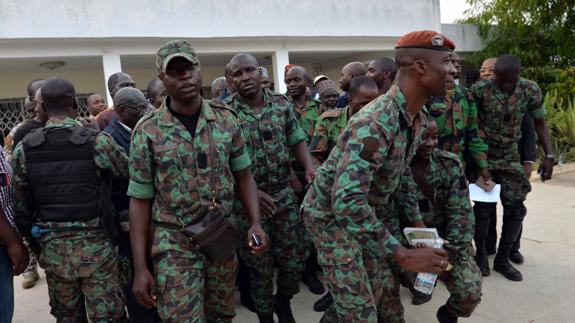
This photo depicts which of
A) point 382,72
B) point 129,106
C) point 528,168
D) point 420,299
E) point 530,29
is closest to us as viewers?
point 129,106

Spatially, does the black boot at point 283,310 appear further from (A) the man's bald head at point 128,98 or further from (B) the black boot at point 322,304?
(A) the man's bald head at point 128,98

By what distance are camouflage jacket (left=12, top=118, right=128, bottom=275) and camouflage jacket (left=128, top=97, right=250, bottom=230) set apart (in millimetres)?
393

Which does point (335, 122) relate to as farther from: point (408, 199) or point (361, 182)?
point (361, 182)

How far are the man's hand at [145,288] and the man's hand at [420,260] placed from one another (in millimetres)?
1094

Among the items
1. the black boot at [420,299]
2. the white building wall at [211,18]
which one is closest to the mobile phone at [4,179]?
the black boot at [420,299]

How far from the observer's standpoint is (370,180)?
66.3 inches

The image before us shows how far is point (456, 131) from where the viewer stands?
336 centimetres

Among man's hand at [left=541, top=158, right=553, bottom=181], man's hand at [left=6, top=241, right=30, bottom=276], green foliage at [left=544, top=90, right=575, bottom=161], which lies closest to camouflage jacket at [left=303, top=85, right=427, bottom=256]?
man's hand at [left=6, top=241, right=30, bottom=276]

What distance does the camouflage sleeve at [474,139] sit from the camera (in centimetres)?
343

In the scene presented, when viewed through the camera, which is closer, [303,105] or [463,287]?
[463,287]

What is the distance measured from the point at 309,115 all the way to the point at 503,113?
1.61m

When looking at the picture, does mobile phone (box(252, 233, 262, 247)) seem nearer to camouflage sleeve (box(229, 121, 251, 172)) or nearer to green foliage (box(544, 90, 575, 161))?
camouflage sleeve (box(229, 121, 251, 172))

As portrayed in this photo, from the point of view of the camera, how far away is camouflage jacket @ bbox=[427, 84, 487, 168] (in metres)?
3.32

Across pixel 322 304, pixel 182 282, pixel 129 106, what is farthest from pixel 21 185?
pixel 322 304
